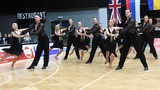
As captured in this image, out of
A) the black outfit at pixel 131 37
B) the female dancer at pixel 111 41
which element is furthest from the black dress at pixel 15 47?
the black outfit at pixel 131 37

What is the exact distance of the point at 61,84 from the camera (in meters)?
8.64

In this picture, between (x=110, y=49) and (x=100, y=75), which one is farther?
(x=110, y=49)

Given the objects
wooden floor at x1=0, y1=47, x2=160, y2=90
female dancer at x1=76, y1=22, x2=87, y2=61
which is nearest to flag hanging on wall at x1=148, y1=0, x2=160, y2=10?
female dancer at x1=76, y1=22, x2=87, y2=61

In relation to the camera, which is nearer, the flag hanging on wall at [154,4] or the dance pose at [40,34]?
the dance pose at [40,34]

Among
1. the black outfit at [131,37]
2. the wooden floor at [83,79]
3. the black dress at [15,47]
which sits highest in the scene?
the black outfit at [131,37]

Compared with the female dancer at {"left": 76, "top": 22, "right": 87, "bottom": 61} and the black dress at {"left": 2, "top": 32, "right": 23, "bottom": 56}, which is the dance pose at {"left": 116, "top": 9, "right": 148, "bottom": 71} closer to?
the female dancer at {"left": 76, "top": 22, "right": 87, "bottom": 61}

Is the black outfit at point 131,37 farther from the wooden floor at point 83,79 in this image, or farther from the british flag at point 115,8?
the british flag at point 115,8

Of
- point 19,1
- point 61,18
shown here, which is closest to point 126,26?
point 61,18

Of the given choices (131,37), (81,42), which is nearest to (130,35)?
(131,37)

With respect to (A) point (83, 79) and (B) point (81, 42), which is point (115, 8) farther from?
(A) point (83, 79)

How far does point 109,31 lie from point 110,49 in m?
0.65

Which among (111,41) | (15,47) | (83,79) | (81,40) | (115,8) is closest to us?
(83,79)

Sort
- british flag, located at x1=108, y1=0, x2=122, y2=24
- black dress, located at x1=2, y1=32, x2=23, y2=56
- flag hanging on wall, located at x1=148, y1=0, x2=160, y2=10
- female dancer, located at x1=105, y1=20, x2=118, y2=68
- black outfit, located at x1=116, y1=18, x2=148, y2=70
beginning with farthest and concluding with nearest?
1. british flag, located at x1=108, y1=0, x2=122, y2=24
2. flag hanging on wall, located at x1=148, y1=0, x2=160, y2=10
3. black dress, located at x1=2, y1=32, x2=23, y2=56
4. female dancer, located at x1=105, y1=20, x2=118, y2=68
5. black outfit, located at x1=116, y1=18, x2=148, y2=70

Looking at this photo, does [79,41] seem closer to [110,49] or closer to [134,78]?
[110,49]
